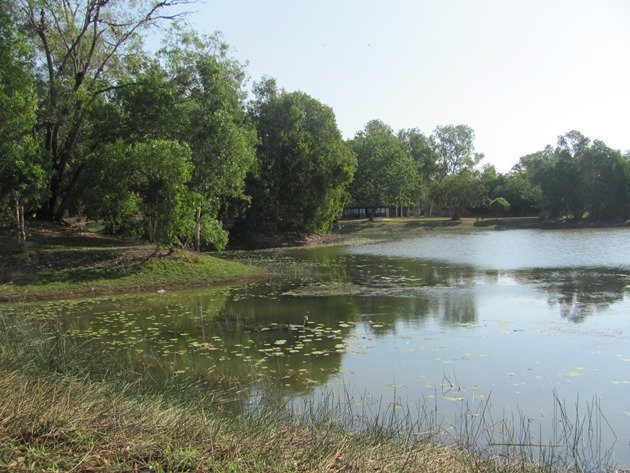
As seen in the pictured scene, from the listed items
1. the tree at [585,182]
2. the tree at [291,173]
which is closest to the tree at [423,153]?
the tree at [585,182]

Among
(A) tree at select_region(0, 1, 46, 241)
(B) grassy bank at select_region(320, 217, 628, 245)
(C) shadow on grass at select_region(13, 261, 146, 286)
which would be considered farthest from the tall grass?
(B) grassy bank at select_region(320, 217, 628, 245)

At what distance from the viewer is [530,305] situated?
682 inches

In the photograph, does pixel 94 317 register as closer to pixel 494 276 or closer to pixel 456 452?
pixel 456 452

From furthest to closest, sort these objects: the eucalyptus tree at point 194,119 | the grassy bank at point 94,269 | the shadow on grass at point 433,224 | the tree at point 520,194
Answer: the tree at point 520,194, the shadow on grass at point 433,224, the eucalyptus tree at point 194,119, the grassy bank at point 94,269

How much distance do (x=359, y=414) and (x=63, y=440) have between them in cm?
423

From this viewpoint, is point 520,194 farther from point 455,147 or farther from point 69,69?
point 69,69

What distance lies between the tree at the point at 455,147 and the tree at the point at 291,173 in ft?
235

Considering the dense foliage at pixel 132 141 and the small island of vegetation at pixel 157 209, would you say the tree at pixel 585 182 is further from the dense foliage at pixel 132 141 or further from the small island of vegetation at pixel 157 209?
the dense foliage at pixel 132 141

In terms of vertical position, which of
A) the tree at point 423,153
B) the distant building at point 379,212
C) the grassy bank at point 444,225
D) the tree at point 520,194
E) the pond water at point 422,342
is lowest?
the pond water at point 422,342

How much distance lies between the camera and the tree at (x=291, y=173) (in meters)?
48.5

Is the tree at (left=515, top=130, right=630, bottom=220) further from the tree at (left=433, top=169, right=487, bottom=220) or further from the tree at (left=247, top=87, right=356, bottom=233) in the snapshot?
the tree at (left=247, top=87, right=356, bottom=233)

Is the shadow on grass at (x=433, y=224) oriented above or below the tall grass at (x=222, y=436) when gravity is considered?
above

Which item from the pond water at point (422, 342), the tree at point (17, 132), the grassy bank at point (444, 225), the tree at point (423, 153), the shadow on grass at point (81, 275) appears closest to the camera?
the pond water at point (422, 342)

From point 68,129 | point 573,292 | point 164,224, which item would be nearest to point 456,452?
point 573,292
